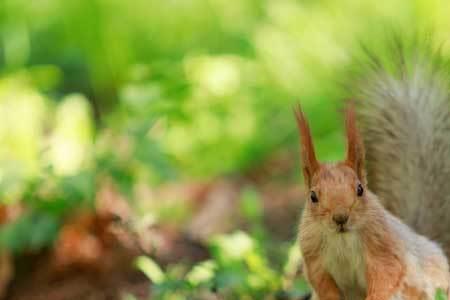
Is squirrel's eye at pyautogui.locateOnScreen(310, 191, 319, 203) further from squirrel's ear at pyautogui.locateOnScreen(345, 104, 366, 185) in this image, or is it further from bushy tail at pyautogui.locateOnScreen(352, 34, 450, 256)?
bushy tail at pyautogui.locateOnScreen(352, 34, 450, 256)

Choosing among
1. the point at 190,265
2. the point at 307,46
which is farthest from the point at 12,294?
the point at 307,46

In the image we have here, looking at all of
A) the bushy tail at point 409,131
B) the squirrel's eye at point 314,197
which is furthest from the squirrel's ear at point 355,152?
the bushy tail at point 409,131

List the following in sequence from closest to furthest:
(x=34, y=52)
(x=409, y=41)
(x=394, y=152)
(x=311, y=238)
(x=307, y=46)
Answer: (x=311, y=238)
(x=394, y=152)
(x=409, y=41)
(x=307, y=46)
(x=34, y=52)

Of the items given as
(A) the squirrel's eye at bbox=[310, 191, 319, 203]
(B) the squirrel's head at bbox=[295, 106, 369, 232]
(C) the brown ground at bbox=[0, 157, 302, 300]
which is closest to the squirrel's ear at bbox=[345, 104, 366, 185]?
(B) the squirrel's head at bbox=[295, 106, 369, 232]

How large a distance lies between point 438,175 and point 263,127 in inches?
86.7

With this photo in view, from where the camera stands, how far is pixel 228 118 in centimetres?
502

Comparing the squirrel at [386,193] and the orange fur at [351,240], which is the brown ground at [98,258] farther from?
the orange fur at [351,240]

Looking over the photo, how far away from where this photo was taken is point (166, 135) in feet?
16.6

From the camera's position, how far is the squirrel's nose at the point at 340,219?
2.28 meters

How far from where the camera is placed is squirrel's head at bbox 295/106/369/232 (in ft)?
7.50

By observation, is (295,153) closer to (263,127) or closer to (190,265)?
(263,127)

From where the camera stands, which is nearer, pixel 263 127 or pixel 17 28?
pixel 263 127

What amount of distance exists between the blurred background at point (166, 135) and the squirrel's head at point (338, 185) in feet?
1.99

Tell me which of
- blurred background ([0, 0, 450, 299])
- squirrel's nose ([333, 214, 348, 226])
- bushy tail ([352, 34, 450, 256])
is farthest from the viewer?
blurred background ([0, 0, 450, 299])
